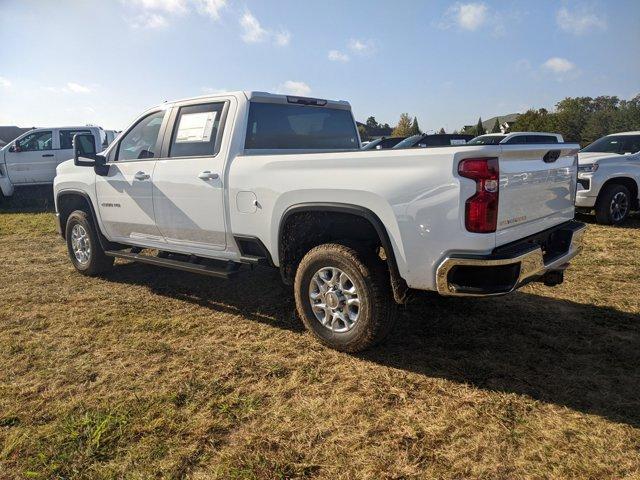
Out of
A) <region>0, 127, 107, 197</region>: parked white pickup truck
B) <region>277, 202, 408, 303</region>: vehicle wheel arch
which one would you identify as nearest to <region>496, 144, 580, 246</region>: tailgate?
<region>277, 202, 408, 303</region>: vehicle wheel arch

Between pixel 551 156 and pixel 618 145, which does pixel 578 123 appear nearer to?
pixel 618 145

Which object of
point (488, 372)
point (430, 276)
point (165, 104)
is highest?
point (165, 104)

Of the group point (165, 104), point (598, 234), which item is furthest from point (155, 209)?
point (598, 234)

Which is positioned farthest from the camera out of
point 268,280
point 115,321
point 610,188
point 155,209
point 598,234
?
point 610,188

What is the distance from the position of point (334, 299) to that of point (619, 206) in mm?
6816

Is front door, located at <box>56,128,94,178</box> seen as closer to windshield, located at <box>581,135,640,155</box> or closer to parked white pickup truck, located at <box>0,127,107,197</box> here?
parked white pickup truck, located at <box>0,127,107,197</box>

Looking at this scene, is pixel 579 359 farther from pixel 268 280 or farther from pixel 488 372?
pixel 268 280

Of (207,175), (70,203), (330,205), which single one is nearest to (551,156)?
(330,205)

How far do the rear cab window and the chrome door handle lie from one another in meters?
0.36

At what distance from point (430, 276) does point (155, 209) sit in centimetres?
280

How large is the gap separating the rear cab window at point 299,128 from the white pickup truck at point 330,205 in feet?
0.05

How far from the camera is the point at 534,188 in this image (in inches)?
121

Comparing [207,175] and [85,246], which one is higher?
[207,175]

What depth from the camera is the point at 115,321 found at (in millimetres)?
4176
